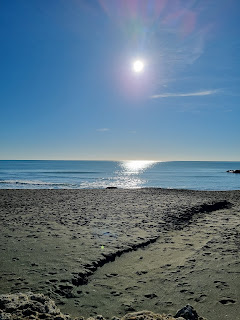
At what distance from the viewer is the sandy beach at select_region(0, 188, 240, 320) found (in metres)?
6.32

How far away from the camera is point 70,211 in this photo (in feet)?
59.1

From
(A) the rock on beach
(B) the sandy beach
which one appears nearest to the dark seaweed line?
Result: (B) the sandy beach

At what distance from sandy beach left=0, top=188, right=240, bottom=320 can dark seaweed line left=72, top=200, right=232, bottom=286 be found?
38 mm

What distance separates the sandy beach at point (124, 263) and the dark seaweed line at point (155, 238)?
1.5 inches

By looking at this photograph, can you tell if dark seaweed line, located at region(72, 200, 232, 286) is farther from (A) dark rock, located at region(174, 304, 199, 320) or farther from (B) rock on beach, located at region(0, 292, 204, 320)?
(A) dark rock, located at region(174, 304, 199, 320)

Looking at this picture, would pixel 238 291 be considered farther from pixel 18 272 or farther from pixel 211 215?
pixel 211 215

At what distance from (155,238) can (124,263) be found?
10.7ft

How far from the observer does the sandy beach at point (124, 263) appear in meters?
6.32

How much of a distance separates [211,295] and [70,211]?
13.2 m

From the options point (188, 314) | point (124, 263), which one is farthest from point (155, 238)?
point (188, 314)

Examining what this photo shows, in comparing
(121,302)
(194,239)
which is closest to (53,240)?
(121,302)

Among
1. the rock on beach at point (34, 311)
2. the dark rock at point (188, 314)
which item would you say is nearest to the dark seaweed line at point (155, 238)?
the rock on beach at point (34, 311)

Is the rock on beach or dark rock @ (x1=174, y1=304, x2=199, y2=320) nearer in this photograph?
the rock on beach

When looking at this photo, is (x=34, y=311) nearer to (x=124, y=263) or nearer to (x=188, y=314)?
(x=188, y=314)
